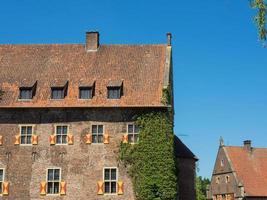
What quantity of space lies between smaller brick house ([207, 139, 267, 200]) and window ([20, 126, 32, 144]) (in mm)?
26988

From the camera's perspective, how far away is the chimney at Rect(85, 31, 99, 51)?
3650 centimetres

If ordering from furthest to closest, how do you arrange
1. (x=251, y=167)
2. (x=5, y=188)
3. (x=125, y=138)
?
(x=251, y=167)
(x=125, y=138)
(x=5, y=188)

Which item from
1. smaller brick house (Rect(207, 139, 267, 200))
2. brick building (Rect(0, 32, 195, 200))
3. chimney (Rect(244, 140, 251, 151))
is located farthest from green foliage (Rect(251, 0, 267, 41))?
chimney (Rect(244, 140, 251, 151))

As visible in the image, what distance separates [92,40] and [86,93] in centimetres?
632

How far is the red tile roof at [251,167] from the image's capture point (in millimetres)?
49906

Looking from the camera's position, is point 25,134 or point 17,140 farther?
point 25,134

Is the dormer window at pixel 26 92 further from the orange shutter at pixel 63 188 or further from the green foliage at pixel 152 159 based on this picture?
the green foliage at pixel 152 159

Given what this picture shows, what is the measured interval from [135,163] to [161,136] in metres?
2.51

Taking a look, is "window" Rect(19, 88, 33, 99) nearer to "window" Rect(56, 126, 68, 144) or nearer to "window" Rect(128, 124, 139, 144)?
"window" Rect(56, 126, 68, 144)

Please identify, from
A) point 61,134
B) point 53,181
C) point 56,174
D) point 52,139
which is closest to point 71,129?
point 61,134

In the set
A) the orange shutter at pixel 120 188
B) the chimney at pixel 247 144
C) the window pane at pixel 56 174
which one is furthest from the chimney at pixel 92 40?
the chimney at pixel 247 144

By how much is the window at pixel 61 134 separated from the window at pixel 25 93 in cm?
308

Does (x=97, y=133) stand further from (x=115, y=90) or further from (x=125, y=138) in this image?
(x=115, y=90)

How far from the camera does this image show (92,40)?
36.7 meters
